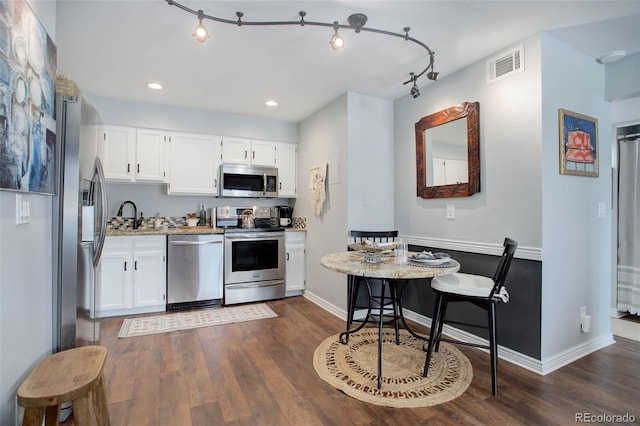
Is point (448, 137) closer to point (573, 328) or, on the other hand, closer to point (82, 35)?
point (573, 328)

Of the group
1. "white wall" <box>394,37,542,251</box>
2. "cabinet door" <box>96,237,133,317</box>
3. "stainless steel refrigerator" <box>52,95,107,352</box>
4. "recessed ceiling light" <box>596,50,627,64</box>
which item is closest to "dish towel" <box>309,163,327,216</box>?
"white wall" <box>394,37,542,251</box>

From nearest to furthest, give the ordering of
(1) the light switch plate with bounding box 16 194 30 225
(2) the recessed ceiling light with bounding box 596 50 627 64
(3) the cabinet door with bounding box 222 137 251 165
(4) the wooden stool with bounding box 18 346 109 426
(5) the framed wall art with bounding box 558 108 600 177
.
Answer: (4) the wooden stool with bounding box 18 346 109 426
(1) the light switch plate with bounding box 16 194 30 225
(5) the framed wall art with bounding box 558 108 600 177
(2) the recessed ceiling light with bounding box 596 50 627 64
(3) the cabinet door with bounding box 222 137 251 165

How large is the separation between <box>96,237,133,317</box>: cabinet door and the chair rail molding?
3.05 metres

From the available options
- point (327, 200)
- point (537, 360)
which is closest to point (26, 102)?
point (327, 200)

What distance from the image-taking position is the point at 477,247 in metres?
2.69

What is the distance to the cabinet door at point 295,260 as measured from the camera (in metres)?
4.26

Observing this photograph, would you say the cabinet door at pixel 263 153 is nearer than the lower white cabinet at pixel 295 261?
No

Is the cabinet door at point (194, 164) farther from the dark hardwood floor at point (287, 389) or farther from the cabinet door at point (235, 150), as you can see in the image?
the dark hardwood floor at point (287, 389)

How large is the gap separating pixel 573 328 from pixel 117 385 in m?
3.40

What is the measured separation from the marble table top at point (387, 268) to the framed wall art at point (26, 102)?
163 centimetres

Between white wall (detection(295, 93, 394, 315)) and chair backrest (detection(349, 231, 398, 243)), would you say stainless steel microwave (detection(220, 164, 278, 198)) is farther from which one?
chair backrest (detection(349, 231, 398, 243))

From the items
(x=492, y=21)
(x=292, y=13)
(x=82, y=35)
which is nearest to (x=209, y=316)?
(x=82, y=35)

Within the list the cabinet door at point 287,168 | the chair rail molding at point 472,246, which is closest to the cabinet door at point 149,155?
the cabinet door at point 287,168

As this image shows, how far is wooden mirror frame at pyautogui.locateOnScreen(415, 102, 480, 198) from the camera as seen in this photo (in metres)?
2.71
